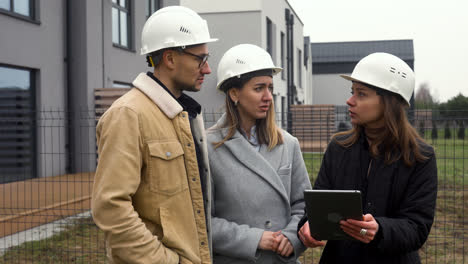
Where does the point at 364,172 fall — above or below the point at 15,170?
above

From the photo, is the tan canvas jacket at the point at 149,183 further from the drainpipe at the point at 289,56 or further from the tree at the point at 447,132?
the drainpipe at the point at 289,56

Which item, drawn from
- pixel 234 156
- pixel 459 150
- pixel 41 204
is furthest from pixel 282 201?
pixel 459 150

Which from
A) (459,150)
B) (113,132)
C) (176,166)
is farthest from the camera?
(459,150)

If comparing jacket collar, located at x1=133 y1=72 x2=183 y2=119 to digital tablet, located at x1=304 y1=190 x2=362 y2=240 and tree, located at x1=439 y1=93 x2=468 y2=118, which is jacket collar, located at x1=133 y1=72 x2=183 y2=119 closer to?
digital tablet, located at x1=304 y1=190 x2=362 y2=240

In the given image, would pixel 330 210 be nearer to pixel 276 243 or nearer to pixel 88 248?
pixel 276 243

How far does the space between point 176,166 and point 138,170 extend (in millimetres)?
205

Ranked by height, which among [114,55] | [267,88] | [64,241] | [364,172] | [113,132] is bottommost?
[64,241]

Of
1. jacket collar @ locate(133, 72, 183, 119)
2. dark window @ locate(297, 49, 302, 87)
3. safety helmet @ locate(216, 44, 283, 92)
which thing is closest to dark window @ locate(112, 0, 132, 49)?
safety helmet @ locate(216, 44, 283, 92)

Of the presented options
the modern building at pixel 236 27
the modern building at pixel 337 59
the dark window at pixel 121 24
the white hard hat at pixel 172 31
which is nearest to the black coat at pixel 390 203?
the white hard hat at pixel 172 31

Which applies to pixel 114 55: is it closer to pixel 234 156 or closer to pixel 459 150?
pixel 459 150

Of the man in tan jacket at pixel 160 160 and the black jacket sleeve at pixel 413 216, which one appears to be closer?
the man in tan jacket at pixel 160 160

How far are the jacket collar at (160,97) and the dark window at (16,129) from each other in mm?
6883

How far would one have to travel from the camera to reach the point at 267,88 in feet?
9.60

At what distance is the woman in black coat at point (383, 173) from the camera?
2.35m
